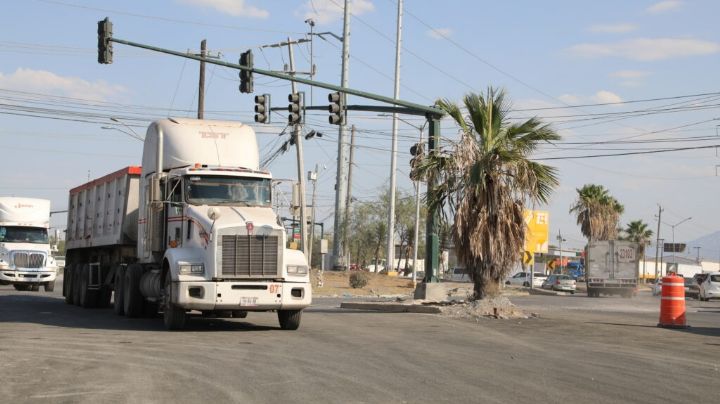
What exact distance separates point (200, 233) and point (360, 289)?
3507 centimetres

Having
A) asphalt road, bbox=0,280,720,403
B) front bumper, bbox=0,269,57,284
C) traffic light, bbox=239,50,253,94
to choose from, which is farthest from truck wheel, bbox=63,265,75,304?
front bumper, bbox=0,269,57,284

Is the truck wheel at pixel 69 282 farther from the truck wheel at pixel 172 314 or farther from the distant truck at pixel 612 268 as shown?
the distant truck at pixel 612 268

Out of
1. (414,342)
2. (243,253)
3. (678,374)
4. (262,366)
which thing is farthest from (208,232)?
(678,374)

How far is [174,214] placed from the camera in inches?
760

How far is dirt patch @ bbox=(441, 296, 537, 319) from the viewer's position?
926 inches

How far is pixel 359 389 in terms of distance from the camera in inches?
414

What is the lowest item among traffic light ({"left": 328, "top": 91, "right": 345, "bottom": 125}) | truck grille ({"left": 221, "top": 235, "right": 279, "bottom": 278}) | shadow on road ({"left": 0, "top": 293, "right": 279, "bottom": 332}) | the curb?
shadow on road ({"left": 0, "top": 293, "right": 279, "bottom": 332})

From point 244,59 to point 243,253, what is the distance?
1236 cm

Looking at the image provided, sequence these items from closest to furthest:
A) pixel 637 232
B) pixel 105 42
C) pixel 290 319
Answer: pixel 290 319, pixel 105 42, pixel 637 232

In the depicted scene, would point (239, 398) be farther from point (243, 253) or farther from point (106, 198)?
point (106, 198)

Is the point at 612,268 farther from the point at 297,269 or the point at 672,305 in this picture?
the point at 297,269

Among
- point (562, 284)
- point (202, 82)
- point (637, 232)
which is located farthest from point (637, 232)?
point (202, 82)

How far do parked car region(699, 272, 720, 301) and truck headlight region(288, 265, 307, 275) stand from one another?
1506 inches

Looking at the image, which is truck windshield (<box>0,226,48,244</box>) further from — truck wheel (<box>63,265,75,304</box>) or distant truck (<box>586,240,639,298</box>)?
distant truck (<box>586,240,639,298</box>)
